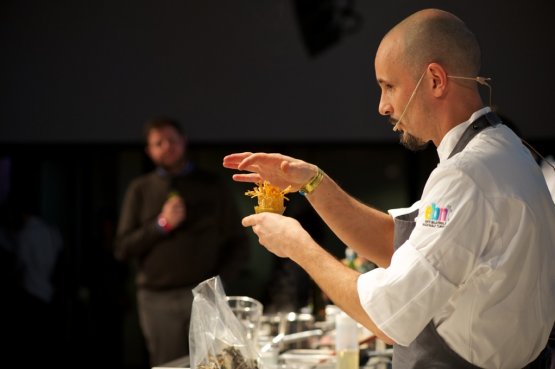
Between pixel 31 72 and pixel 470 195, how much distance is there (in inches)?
211

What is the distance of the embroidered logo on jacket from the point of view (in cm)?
178

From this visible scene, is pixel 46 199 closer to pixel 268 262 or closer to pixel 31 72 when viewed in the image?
pixel 31 72

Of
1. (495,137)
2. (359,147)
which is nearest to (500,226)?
(495,137)

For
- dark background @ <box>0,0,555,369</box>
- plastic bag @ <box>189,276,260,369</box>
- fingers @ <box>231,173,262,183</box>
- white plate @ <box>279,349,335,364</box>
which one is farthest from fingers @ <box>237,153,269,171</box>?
dark background @ <box>0,0,555,369</box>

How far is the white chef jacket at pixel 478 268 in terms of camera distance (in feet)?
5.80

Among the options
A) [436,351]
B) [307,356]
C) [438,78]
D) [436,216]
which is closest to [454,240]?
[436,216]

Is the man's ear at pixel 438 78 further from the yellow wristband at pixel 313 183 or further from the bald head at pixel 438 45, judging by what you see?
the yellow wristband at pixel 313 183

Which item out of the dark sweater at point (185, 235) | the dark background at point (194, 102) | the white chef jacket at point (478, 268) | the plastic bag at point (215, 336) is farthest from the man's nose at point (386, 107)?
the dark background at point (194, 102)

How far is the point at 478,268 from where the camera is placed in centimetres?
179

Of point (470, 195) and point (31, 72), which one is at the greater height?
point (31, 72)

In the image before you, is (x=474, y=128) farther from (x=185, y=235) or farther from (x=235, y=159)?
(x=185, y=235)

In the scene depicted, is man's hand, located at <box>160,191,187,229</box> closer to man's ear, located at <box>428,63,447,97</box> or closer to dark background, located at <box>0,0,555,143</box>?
dark background, located at <box>0,0,555,143</box>

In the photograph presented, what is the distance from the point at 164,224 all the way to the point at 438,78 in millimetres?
2832

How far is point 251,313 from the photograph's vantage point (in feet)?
8.75
